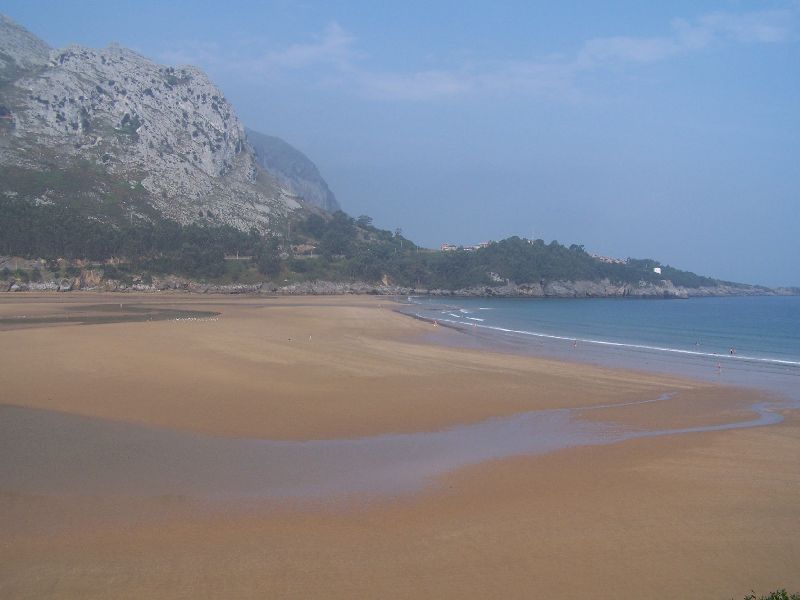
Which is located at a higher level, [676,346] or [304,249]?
[304,249]

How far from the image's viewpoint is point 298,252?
111 m

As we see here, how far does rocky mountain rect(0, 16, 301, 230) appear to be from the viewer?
9131cm

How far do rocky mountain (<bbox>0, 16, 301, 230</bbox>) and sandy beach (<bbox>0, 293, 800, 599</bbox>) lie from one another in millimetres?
82777

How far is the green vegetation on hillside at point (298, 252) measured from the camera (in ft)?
249

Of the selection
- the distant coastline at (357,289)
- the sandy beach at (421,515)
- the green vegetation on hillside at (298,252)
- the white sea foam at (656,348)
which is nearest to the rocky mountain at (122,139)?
the green vegetation on hillside at (298,252)

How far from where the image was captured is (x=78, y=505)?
707cm

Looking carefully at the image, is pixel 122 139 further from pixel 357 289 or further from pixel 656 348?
pixel 656 348

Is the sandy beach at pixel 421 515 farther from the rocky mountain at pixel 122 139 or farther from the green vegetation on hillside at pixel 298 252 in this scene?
the rocky mountain at pixel 122 139

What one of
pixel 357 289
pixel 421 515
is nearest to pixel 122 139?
pixel 357 289

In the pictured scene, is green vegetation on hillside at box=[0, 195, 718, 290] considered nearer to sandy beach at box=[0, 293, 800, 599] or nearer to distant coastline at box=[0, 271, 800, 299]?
distant coastline at box=[0, 271, 800, 299]

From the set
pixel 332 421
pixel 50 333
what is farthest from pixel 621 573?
pixel 50 333

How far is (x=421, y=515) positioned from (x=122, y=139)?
115111 millimetres

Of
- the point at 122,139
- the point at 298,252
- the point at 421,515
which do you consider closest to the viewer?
the point at 421,515

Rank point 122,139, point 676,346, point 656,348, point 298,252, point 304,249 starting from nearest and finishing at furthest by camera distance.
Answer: point 656,348 → point 676,346 → point 122,139 → point 298,252 → point 304,249
